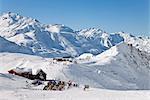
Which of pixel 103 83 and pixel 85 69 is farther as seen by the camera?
pixel 85 69

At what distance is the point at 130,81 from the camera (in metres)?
109

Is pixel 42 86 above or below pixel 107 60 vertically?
below

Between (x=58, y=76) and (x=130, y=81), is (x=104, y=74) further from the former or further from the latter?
(x=58, y=76)

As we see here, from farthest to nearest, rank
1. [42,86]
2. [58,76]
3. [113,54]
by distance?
[113,54], [58,76], [42,86]

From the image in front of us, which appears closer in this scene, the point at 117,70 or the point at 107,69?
the point at 107,69

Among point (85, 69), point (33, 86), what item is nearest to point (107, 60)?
point (85, 69)

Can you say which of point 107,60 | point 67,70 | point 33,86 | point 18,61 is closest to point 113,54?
point 107,60

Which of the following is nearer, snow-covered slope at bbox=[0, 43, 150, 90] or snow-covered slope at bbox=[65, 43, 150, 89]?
snow-covered slope at bbox=[0, 43, 150, 90]

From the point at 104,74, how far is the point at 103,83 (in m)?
10.3

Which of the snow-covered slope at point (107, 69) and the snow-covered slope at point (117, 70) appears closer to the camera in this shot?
the snow-covered slope at point (107, 69)

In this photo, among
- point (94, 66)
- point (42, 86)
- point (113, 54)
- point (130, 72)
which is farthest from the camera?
point (113, 54)

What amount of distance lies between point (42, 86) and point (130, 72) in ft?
228

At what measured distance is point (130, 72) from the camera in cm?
11906

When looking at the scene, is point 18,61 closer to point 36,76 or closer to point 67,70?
point 67,70
